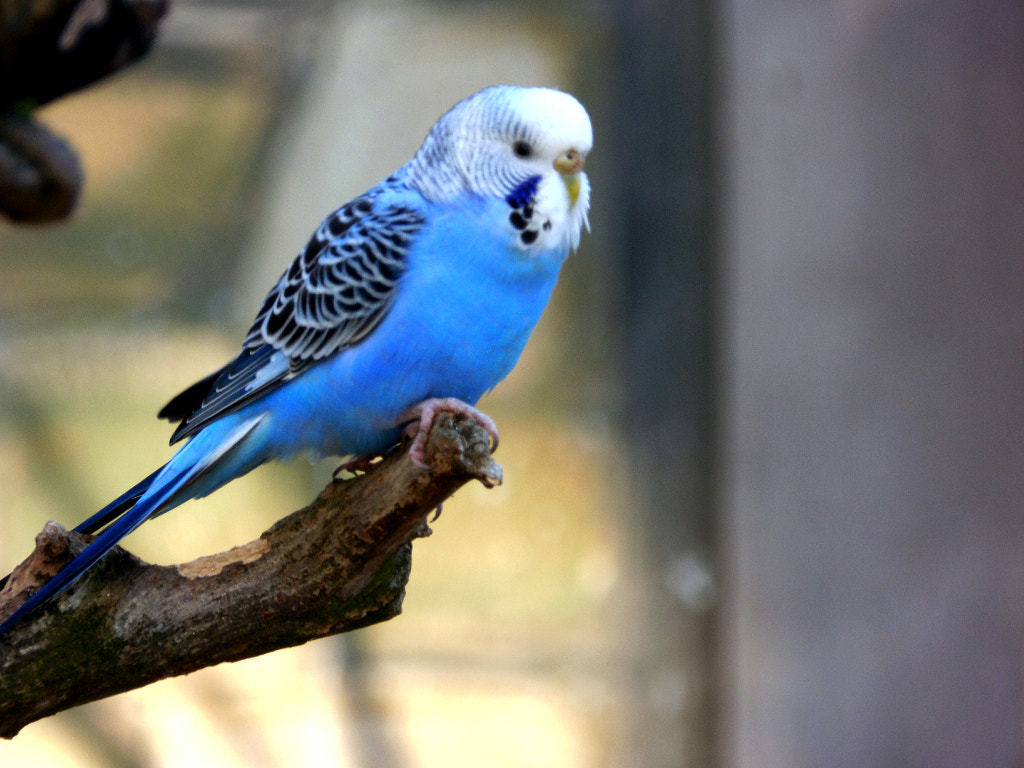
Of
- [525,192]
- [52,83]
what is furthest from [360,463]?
[52,83]

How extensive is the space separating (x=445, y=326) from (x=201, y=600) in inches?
23.6

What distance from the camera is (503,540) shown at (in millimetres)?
3502

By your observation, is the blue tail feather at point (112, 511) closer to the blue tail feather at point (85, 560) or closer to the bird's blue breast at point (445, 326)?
the blue tail feather at point (85, 560)

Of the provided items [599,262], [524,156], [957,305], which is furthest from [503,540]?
[524,156]

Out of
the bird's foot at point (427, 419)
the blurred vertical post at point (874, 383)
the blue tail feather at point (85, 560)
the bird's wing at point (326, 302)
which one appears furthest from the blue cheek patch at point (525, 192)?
the blurred vertical post at point (874, 383)

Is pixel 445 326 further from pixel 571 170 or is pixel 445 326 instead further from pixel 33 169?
pixel 33 169

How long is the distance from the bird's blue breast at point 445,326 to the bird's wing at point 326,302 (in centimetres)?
3

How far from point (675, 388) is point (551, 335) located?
54 centimetres

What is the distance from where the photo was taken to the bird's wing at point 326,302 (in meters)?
1.56

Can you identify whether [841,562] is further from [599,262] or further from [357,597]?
[357,597]

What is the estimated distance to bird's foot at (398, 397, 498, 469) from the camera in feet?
4.23

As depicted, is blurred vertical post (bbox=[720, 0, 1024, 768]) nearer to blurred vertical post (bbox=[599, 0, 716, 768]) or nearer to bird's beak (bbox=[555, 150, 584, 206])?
blurred vertical post (bbox=[599, 0, 716, 768])

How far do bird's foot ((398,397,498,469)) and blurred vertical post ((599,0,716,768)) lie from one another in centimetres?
210

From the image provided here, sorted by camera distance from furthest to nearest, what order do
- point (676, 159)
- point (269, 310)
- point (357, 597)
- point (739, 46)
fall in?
point (676, 159) < point (739, 46) < point (269, 310) < point (357, 597)
